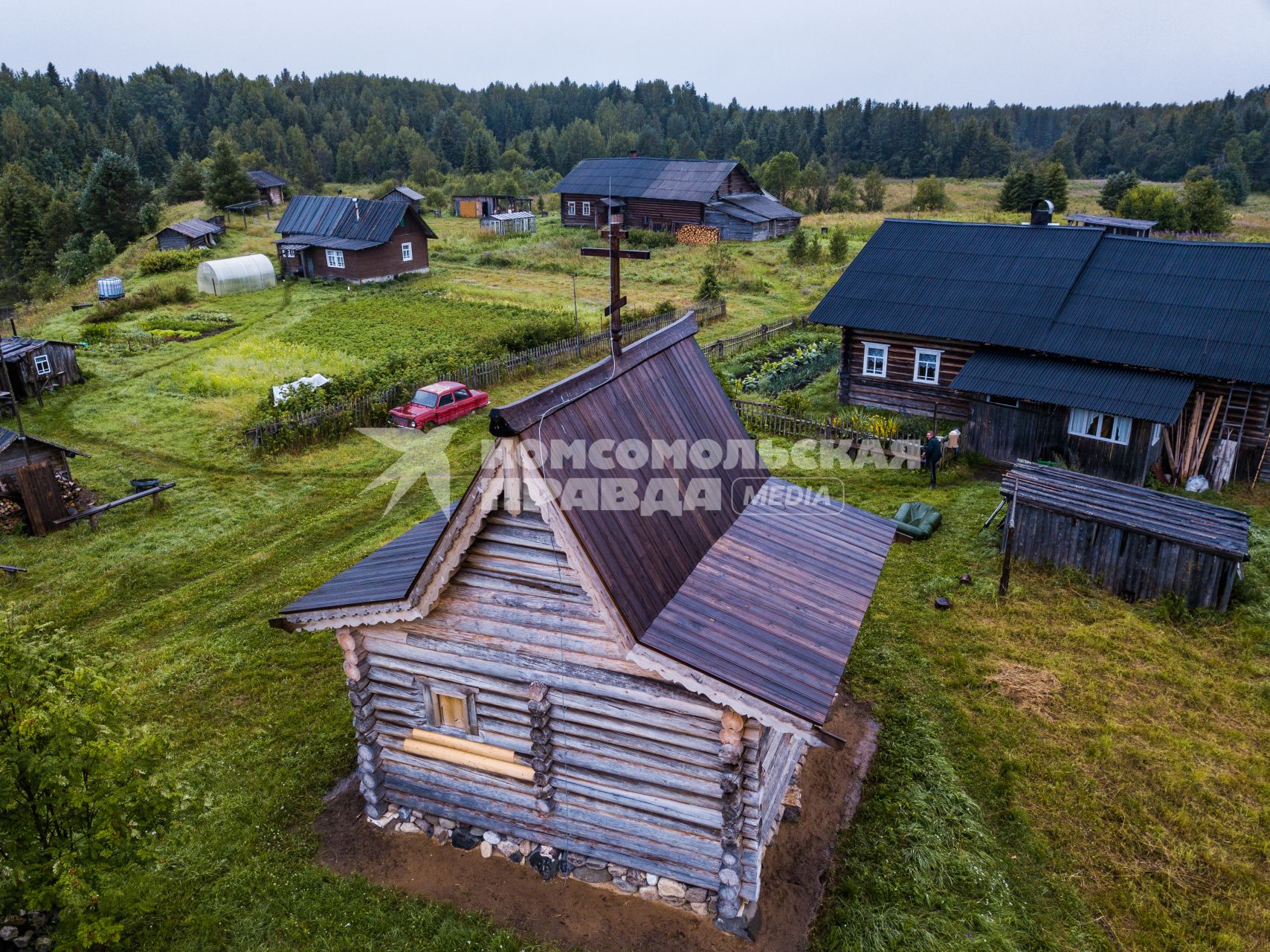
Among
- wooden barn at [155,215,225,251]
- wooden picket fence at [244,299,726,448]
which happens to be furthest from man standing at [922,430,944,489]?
wooden barn at [155,215,225,251]

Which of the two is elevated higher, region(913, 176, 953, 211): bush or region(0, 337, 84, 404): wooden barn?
region(913, 176, 953, 211): bush

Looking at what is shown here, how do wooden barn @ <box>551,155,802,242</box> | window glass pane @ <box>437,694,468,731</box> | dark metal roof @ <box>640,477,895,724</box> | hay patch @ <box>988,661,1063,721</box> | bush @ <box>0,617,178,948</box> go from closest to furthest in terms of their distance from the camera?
bush @ <box>0,617,178,948</box>, dark metal roof @ <box>640,477,895,724</box>, window glass pane @ <box>437,694,468,731</box>, hay patch @ <box>988,661,1063,721</box>, wooden barn @ <box>551,155,802,242</box>

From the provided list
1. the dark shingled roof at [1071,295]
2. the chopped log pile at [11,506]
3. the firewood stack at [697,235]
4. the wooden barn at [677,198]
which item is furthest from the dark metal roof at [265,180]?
the dark shingled roof at [1071,295]

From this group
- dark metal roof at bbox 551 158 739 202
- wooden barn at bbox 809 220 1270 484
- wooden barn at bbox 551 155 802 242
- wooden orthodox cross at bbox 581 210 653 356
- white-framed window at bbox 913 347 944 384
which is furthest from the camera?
dark metal roof at bbox 551 158 739 202

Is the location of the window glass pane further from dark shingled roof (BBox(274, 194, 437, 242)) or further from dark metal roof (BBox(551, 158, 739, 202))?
dark metal roof (BBox(551, 158, 739, 202))

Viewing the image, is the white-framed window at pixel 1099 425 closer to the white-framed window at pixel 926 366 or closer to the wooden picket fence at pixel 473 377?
the white-framed window at pixel 926 366

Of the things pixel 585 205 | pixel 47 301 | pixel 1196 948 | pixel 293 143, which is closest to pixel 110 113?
pixel 293 143

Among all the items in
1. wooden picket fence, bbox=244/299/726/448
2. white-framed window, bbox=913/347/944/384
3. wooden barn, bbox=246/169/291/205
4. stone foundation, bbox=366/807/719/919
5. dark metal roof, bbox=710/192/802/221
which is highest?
wooden barn, bbox=246/169/291/205
